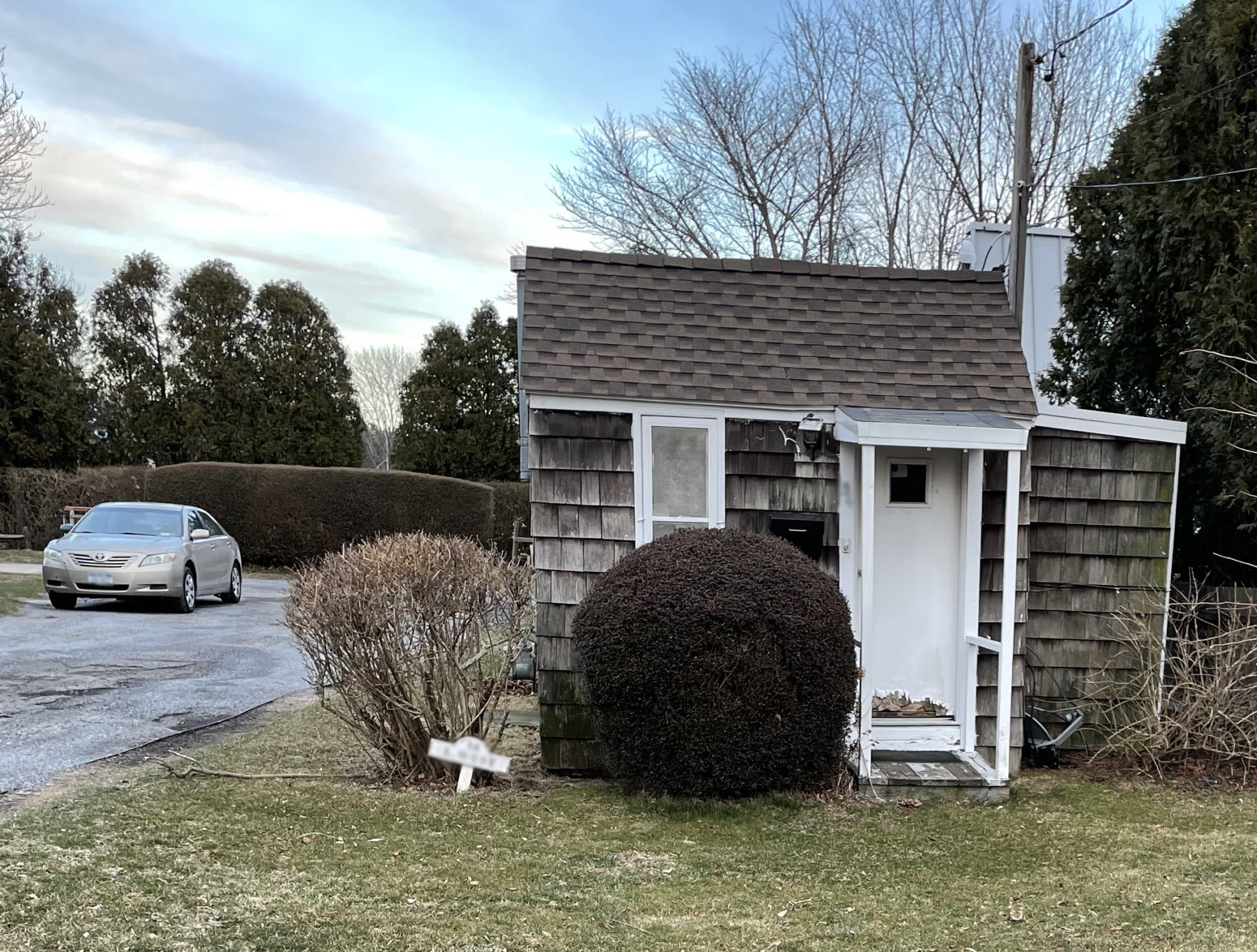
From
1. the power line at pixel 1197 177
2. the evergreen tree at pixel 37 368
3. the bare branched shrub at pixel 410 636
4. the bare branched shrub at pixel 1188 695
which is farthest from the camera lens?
the evergreen tree at pixel 37 368

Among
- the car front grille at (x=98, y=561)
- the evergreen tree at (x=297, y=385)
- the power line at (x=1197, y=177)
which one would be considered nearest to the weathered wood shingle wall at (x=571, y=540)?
the power line at (x=1197, y=177)

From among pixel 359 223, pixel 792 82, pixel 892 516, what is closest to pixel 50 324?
pixel 359 223

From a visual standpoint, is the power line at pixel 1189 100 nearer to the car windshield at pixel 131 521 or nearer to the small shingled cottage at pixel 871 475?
the small shingled cottage at pixel 871 475

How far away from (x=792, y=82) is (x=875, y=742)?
2002 centimetres

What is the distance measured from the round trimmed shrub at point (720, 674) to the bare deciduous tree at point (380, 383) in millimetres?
36615

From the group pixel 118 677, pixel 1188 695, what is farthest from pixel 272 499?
pixel 1188 695

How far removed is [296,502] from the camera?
20188 mm

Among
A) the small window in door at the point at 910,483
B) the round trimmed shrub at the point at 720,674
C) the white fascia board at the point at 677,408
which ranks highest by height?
the white fascia board at the point at 677,408

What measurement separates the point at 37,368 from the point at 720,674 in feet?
73.1

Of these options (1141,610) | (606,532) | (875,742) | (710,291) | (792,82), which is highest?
(792,82)

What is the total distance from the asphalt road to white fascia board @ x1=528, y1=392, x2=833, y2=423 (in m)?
2.17

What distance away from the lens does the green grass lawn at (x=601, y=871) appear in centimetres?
358

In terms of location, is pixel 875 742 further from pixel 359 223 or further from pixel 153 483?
pixel 153 483

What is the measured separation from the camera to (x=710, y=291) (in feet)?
22.7
